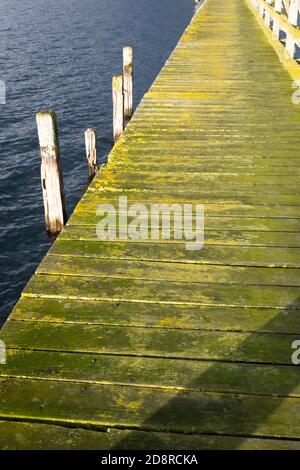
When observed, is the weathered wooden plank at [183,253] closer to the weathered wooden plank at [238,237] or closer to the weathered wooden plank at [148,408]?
the weathered wooden plank at [238,237]

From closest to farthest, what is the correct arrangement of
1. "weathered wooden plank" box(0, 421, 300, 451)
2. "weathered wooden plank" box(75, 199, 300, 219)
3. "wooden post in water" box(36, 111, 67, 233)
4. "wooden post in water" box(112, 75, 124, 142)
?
"weathered wooden plank" box(0, 421, 300, 451) < "weathered wooden plank" box(75, 199, 300, 219) < "wooden post in water" box(36, 111, 67, 233) < "wooden post in water" box(112, 75, 124, 142)

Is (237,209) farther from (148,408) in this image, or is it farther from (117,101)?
(117,101)

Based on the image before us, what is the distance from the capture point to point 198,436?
2723 millimetres

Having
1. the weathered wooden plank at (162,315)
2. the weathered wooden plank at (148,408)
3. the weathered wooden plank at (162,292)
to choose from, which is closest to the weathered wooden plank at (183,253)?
the weathered wooden plank at (162,292)

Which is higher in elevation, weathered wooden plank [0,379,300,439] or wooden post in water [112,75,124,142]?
wooden post in water [112,75,124,142]

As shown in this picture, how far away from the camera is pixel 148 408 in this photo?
2900 millimetres

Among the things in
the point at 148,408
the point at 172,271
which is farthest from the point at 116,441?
the point at 172,271

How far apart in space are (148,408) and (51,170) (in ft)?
14.9

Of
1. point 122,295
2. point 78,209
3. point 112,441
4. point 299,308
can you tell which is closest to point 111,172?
point 78,209

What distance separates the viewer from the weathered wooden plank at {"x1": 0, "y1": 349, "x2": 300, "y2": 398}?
10.0ft

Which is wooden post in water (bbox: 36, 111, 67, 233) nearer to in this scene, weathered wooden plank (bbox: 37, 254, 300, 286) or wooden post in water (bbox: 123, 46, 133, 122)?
weathered wooden plank (bbox: 37, 254, 300, 286)

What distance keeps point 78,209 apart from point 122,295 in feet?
6.11

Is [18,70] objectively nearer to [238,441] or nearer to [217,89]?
[217,89]

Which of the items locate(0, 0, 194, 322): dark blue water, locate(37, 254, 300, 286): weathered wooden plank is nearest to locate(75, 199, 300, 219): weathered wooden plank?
locate(37, 254, 300, 286): weathered wooden plank
